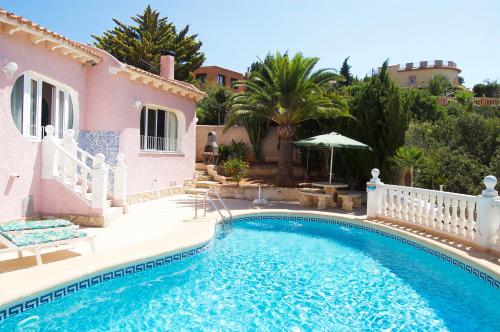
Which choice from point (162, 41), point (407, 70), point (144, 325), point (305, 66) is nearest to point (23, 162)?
point (144, 325)

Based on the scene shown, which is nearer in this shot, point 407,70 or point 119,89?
point 119,89

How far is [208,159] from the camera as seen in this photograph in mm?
24922

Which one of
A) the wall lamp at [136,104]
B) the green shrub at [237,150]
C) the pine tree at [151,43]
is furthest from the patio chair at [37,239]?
the pine tree at [151,43]

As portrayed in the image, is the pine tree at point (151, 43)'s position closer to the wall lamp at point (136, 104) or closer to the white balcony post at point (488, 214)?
the wall lamp at point (136, 104)

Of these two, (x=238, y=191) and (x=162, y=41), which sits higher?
(x=162, y=41)

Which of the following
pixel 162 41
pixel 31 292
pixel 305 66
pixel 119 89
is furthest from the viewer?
pixel 162 41

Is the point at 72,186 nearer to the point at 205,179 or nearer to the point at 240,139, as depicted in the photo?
the point at 205,179

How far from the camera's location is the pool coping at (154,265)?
571cm

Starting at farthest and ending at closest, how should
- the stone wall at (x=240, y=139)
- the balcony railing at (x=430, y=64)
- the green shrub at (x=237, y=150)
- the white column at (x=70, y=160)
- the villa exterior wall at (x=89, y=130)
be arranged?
the balcony railing at (x=430, y=64) → the stone wall at (x=240, y=139) → the green shrub at (x=237, y=150) → the white column at (x=70, y=160) → the villa exterior wall at (x=89, y=130)

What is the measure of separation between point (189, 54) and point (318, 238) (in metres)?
36.5

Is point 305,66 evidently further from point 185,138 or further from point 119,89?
point 119,89

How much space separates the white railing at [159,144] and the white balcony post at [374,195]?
1028 cm

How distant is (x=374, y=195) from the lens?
13.3 m

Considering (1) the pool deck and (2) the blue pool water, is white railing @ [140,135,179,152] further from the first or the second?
(2) the blue pool water
